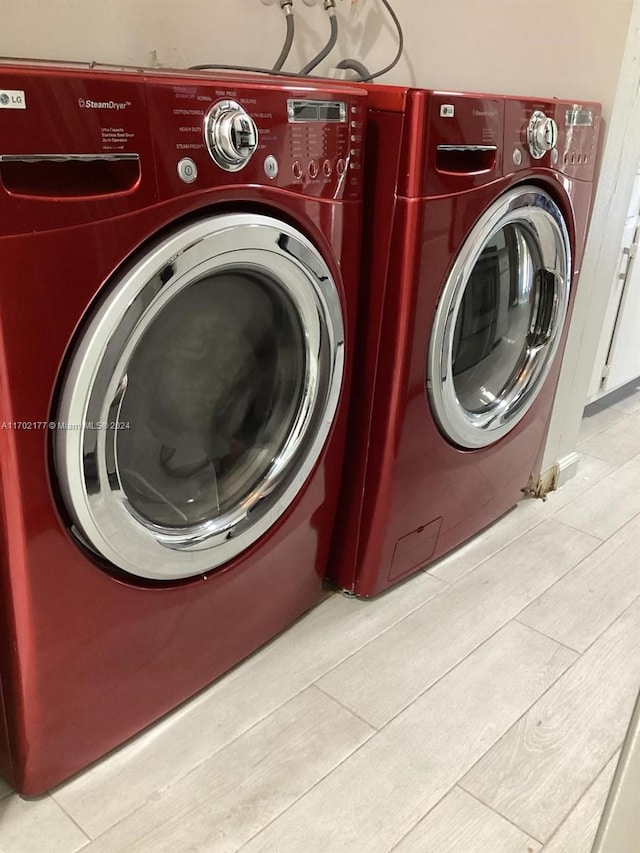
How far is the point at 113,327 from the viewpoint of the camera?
82 cm

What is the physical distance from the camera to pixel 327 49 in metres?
1.49

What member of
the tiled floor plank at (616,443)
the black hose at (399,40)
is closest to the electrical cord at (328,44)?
the black hose at (399,40)

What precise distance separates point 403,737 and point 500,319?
82 centimetres

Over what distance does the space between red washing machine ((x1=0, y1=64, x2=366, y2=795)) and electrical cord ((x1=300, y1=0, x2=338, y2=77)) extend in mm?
538

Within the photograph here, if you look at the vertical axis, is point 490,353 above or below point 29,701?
above

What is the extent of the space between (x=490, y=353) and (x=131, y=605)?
2.96ft

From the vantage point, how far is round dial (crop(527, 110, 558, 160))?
130cm

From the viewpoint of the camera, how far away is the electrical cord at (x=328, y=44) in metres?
1.49

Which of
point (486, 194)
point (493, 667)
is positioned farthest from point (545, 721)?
point (486, 194)

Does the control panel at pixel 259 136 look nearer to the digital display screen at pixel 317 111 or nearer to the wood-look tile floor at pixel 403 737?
the digital display screen at pixel 317 111

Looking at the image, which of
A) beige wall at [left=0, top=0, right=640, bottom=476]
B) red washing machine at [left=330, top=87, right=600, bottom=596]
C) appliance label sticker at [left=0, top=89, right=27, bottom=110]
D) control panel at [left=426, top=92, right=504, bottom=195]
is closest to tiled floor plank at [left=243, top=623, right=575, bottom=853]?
red washing machine at [left=330, top=87, right=600, bottom=596]

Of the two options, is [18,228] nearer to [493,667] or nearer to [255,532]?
[255,532]

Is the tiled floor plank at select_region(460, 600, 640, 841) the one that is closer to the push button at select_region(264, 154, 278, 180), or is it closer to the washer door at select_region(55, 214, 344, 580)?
the washer door at select_region(55, 214, 344, 580)

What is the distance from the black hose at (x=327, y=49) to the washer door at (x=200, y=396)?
26.3 inches
